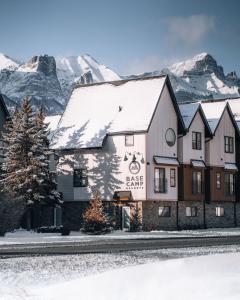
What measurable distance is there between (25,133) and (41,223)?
11.2 metres

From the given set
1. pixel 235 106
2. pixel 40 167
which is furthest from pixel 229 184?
pixel 40 167

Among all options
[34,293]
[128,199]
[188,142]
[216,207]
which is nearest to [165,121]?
[188,142]

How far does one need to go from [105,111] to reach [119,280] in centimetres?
4336

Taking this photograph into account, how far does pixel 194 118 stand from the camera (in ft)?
197

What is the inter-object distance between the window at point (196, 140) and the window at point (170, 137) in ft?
9.64

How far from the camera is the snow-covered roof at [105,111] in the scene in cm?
5611

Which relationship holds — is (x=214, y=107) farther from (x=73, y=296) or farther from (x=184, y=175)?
(x=73, y=296)

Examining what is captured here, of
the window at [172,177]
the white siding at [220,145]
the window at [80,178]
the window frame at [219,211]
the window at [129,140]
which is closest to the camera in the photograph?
the window at [129,140]

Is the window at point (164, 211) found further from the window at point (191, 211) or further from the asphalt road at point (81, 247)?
the asphalt road at point (81, 247)

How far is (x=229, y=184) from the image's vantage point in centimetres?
6438

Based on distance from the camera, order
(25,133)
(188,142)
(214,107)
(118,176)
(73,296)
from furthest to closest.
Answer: (214,107) → (188,142) → (118,176) → (25,133) → (73,296)

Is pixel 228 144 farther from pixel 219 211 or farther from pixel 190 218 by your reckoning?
pixel 190 218

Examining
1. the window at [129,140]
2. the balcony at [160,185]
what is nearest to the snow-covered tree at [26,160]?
the window at [129,140]

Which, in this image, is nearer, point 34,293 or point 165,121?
point 34,293
